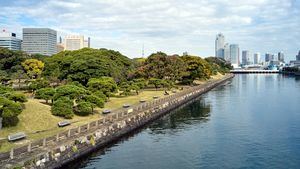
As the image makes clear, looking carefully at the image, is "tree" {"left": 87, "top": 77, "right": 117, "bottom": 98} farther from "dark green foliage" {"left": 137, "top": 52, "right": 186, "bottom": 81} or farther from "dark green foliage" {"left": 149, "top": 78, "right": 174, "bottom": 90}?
"dark green foliage" {"left": 137, "top": 52, "right": 186, "bottom": 81}

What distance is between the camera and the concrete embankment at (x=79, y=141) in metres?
21.0

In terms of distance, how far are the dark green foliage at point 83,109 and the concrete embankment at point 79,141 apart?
8.18 ft

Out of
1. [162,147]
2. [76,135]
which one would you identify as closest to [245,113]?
[162,147]

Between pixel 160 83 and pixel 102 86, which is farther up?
pixel 160 83

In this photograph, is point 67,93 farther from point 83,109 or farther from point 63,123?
point 63,123

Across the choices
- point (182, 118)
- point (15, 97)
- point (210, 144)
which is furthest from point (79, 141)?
point (182, 118)

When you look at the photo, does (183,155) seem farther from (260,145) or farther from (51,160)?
(51,160)

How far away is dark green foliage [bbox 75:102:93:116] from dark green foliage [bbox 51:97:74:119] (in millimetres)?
1230

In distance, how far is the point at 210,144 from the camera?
102ft

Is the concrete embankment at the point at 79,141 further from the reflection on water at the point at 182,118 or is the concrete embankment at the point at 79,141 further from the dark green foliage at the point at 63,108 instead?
the dark green foliage at the point at 63,108

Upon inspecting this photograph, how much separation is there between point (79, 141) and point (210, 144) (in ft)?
37.4

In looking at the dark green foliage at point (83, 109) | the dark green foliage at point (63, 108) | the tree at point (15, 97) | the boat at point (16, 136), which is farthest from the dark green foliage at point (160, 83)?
the boat at point (16, 136)

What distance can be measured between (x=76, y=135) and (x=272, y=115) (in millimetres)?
29571

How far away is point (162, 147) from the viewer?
99.0 feet
